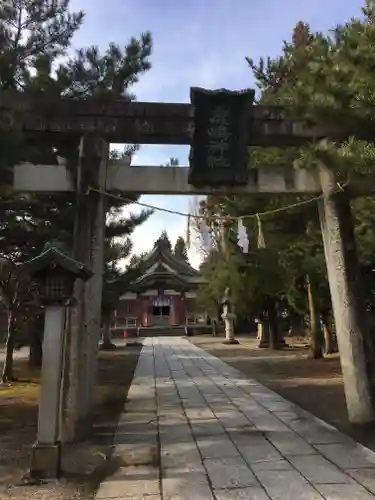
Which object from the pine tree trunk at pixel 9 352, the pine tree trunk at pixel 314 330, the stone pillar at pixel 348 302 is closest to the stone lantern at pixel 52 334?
the stone pillar at pixel 348 302

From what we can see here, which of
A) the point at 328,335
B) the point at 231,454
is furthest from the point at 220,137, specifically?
the point at 328,335

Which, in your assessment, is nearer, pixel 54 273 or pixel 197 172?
pixel 54 273

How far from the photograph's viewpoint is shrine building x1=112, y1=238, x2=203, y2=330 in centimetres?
4156

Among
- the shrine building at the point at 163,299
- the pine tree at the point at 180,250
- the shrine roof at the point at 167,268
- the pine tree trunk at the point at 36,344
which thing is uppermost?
the pine tree at the point at 180,250

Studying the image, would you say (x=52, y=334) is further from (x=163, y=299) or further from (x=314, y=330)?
(x=163, y=299)

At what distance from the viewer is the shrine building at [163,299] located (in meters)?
41.6

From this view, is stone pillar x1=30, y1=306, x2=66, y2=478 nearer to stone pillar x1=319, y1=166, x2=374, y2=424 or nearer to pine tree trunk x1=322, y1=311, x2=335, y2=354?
stone pillar x1=319, y1=166, x2=374, y2=424

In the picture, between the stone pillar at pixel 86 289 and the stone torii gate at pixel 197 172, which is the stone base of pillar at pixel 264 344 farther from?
the stone pillar at pixel 86 289

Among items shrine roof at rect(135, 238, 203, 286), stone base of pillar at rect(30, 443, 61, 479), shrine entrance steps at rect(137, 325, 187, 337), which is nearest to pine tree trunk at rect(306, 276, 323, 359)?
stone base of pillar at rect(30, 443, 61, 479)

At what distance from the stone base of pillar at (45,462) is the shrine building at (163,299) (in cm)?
3609

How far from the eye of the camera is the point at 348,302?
7133mm

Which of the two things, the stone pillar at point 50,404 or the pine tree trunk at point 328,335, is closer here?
the stone pillar at point 50,404

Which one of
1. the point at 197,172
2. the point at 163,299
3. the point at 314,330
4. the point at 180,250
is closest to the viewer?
the point at 197,172

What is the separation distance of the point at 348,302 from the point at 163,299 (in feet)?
118
